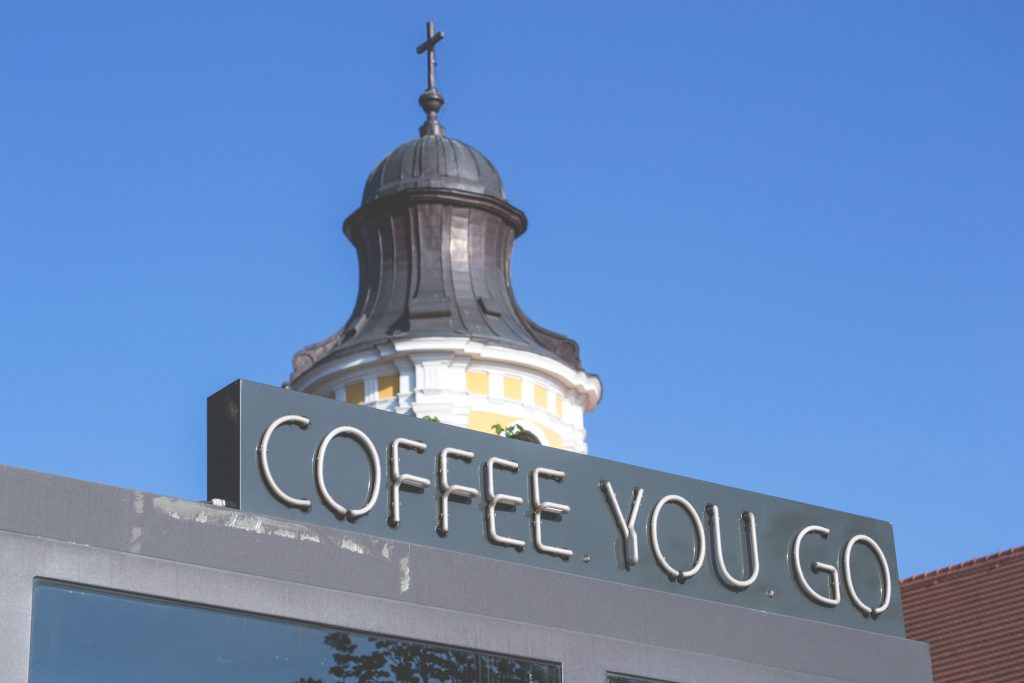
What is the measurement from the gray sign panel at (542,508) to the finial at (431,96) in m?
26.9

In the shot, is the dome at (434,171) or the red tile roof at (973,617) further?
the dome at (434,171)

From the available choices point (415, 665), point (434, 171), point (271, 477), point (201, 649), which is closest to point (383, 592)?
point (415, 665)

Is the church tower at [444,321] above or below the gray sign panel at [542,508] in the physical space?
above

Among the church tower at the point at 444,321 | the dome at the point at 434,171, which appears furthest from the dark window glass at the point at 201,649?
the dome at the point at 434,171

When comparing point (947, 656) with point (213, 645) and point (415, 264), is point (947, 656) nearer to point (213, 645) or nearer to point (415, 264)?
point (415, 264)

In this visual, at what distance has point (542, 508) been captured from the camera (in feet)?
58.3

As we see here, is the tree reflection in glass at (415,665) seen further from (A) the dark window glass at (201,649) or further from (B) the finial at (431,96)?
(B) the finial at (431,96)

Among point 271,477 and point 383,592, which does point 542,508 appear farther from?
point 271,477

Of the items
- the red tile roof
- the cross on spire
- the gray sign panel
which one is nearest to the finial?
the cross on spire

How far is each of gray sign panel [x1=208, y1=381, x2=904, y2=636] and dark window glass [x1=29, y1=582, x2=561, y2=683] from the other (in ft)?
3.32

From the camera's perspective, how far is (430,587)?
16.5m

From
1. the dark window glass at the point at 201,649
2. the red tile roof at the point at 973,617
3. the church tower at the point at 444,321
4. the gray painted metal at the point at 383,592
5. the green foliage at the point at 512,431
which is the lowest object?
the dark window glass at the point at 201,649

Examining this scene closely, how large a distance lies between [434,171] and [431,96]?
2612 mm

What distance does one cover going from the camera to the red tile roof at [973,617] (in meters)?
31.3
